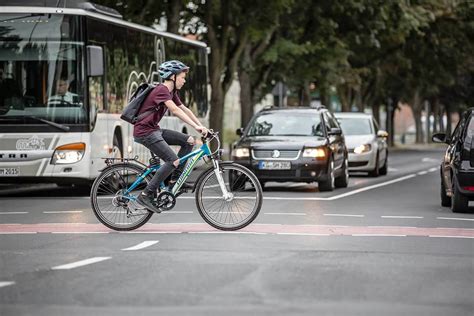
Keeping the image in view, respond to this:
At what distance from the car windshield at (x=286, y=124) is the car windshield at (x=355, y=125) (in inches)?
298

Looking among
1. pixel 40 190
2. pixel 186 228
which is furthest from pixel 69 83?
pixel 186 228

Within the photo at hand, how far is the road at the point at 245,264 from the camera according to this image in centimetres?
822

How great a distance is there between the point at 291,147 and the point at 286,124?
47.4 inches

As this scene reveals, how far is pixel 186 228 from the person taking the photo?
14.1 meters

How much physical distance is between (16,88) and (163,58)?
6087 mm

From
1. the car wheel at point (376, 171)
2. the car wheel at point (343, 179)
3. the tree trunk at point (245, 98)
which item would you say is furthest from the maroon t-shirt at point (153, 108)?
the tree trunk at point (245, 98)

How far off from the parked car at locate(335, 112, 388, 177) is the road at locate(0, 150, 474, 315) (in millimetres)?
13019

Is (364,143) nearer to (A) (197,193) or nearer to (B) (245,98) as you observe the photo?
(B) (245,98)

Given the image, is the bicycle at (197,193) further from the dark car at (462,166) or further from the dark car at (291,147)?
the dark car at (291,147)

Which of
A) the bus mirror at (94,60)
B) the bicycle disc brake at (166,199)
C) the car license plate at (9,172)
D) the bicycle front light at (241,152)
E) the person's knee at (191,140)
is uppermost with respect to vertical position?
the bus mirror at (94,60)

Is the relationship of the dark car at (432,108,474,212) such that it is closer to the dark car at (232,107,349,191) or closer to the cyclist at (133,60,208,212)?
the dark car at (232,107,349,191)

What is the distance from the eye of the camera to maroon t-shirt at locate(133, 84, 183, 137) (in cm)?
1350

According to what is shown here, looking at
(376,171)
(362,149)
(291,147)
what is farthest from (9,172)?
(376,171)

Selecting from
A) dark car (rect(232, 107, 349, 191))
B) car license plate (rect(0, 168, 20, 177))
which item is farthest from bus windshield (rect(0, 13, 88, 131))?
dark car (rect(232, 107, 349, 191))
